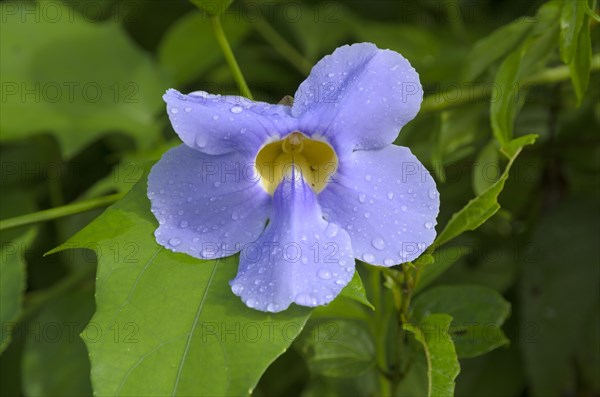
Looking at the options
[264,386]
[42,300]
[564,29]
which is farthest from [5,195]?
[564,29]

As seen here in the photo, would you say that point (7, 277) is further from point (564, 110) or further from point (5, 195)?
point (564, 110)

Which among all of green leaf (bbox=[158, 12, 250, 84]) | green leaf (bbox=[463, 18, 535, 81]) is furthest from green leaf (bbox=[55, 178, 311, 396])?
green leaf (bbox=[158, 12, 250, 84])

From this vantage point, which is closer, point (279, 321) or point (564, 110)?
point (279, 321)

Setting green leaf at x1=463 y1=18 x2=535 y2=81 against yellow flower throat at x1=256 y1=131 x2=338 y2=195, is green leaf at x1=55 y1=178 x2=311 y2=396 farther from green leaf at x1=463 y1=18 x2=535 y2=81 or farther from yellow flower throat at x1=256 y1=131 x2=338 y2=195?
green leaf at x1=463 y1=18 x2=535 y2=81

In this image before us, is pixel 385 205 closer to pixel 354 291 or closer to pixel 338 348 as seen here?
pixel 354 291

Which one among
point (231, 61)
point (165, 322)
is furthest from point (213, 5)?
point (165, 322)
